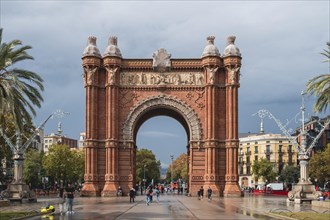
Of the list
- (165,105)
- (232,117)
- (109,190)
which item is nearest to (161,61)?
(165,105)

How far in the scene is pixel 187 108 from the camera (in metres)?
65.6

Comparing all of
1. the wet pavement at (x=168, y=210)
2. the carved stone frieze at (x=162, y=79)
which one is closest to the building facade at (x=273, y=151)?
the carved stone frieze at (x=162, y=79)

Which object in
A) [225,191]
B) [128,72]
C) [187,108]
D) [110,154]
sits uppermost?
[128,72]

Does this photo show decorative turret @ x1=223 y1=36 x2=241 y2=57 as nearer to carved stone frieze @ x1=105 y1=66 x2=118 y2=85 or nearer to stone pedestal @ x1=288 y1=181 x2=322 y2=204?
carved stone frieze @ x1=105 y1=66 x2=118 y2=85

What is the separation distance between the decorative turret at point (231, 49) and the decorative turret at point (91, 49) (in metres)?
15.1

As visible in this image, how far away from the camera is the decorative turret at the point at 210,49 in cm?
6462

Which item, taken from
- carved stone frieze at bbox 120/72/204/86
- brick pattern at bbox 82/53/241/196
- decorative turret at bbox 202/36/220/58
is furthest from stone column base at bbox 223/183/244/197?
decorative turret at bbox 202/36/220/58

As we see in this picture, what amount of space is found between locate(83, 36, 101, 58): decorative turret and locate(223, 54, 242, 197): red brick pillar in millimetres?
15129

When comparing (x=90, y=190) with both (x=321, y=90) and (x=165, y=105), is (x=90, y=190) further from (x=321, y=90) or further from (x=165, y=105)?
(x=321, y=90)

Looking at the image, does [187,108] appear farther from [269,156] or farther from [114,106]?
[269,156]

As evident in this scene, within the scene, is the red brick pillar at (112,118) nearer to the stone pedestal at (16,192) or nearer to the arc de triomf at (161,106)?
the arc de triomf at (161,106)

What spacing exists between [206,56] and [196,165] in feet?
41.9

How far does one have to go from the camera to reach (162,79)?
65688 millimetres

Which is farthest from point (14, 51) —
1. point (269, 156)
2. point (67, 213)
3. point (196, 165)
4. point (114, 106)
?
point (269, 156)
